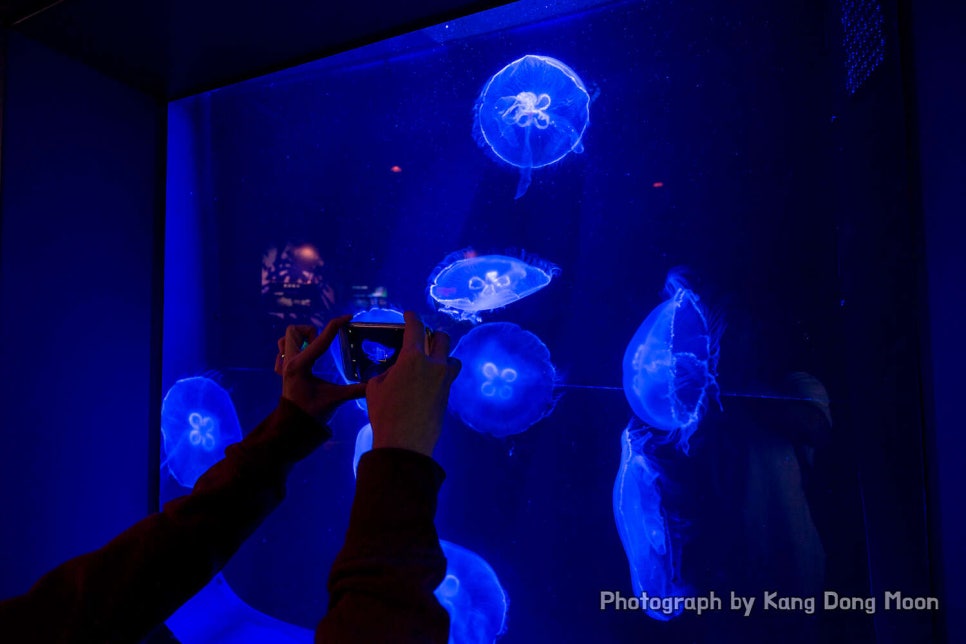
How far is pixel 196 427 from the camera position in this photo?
2.62m

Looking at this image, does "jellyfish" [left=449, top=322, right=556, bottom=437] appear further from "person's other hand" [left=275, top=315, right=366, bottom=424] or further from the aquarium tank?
"person's other hand" [left=275, top=315, right=366, bottom=424]

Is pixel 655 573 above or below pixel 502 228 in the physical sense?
below

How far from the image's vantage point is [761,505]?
1.69 metres

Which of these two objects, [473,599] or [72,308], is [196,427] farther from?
[473,599]

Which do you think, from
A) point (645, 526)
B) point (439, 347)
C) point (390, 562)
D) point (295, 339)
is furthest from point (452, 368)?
point (645, 526)

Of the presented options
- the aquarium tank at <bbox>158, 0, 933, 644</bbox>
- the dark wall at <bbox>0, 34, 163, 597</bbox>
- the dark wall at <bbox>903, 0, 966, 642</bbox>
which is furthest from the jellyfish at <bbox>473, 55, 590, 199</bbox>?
the dark wall at <bbox>0, 34, 163, 597</bbox>

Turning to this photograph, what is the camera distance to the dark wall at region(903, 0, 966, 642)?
3.83 feet

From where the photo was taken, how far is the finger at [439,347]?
0.85m

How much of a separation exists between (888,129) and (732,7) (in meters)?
0.79

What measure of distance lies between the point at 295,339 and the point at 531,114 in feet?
4.67

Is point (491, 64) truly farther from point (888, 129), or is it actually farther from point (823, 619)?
point (823, 619)

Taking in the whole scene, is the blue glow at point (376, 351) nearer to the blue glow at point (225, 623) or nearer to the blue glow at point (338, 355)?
the blue glow at point (338, 355)

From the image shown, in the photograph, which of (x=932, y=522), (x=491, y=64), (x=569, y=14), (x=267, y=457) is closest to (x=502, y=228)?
(x=491, y=64)

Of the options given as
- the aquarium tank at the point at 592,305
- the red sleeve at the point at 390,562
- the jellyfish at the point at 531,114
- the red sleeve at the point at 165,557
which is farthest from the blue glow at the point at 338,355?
the red sleeve at the point at 390,562
